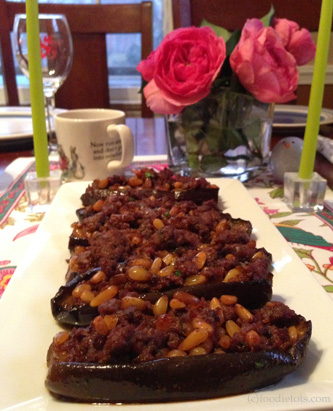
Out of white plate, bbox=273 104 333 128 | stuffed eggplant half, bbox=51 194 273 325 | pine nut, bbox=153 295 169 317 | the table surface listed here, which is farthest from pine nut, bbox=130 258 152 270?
white plate, bbox=273 104 333 128

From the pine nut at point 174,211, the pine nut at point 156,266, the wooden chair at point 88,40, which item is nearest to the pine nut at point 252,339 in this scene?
the pine nut at point 156,266

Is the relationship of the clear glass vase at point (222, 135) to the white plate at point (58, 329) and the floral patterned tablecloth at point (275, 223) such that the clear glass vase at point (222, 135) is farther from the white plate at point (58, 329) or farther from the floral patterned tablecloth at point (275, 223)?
the white plate at point (58, 329)

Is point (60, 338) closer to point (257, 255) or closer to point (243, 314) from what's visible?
point (243, 314)

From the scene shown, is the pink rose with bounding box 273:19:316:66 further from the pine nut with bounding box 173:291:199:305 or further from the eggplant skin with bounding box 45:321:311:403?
the eggplant skin with bounding box 45:321:311:403

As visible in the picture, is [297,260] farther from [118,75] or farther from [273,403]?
[118,75]

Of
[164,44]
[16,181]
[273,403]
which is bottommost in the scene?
[16,181]

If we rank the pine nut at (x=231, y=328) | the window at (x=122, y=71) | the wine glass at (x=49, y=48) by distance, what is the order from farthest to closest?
the window at (x=122, y=71)
the wine glass at (x=49, y=48)
the pine nut at (x=231, y=328)

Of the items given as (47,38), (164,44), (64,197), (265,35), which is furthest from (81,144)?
(265,35)
